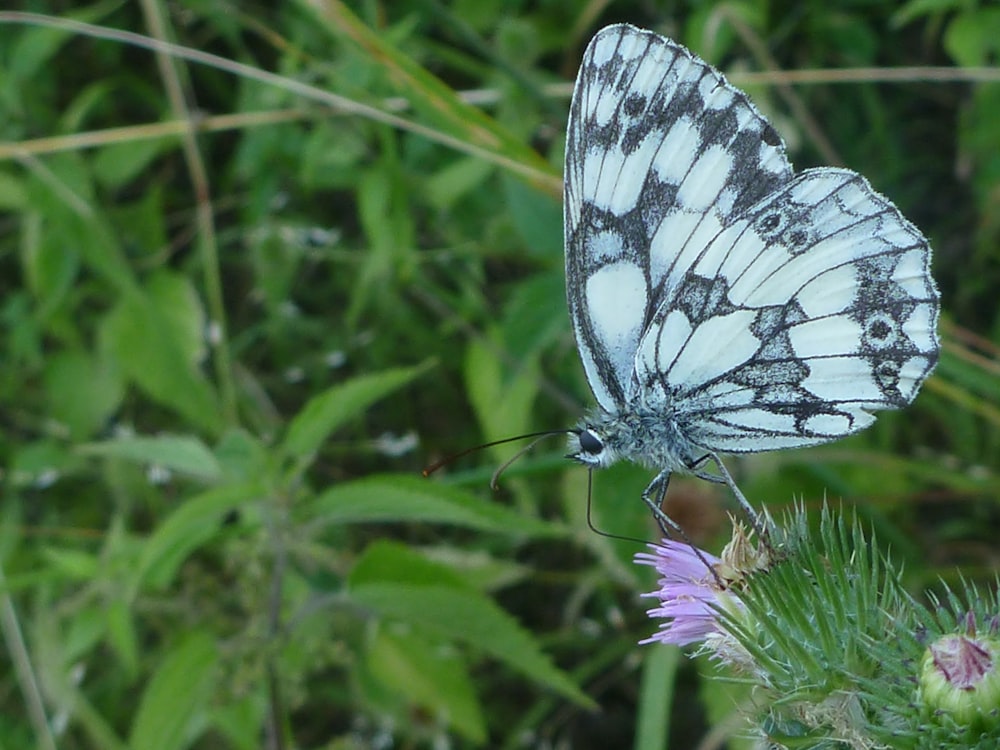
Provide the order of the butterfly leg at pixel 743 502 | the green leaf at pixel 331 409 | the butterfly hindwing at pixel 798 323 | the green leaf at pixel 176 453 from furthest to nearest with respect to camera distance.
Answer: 1. the green leaf at pixel 176 453
2. the green leaf at pixel 331 409
3. the butterfly hindwing at pixel 798 323
4. the butterfly leg at pixel 743 502

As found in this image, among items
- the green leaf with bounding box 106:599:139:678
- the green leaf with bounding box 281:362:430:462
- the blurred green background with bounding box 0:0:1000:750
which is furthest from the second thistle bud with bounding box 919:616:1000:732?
the green leaf with bounding box 106:599:139:678

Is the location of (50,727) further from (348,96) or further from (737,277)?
(737,277)

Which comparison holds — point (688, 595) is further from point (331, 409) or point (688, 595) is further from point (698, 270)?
point (331, 409)

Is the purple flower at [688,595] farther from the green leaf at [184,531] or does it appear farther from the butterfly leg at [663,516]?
the green leaf at [184,531]

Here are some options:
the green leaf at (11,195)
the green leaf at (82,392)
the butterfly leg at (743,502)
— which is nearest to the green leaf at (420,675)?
the butterfly leg at (743,502)

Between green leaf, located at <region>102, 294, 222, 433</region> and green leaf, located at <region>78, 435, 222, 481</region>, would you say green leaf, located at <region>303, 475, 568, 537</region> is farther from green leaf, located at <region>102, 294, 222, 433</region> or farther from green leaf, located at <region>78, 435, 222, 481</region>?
green leaf, located at <region>102, 294, 222, 433</region>

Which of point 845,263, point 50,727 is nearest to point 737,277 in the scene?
point 845,263

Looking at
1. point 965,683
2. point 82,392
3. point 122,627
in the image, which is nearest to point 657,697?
point 122,627
